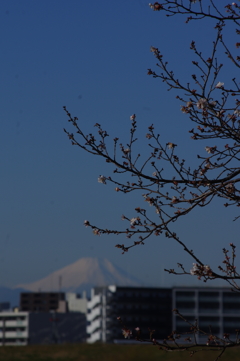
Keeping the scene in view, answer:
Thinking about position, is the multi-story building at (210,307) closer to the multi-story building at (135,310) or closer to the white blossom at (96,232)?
the multi-story building at (135,310)

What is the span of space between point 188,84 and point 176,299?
127 m

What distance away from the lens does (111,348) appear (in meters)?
126

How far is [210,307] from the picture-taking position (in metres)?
131

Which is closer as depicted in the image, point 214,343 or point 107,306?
point 214,343

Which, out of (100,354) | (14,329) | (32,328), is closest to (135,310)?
(100,354)

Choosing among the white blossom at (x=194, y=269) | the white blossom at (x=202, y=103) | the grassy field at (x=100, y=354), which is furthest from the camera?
the grassy field at (x=100, y=354)

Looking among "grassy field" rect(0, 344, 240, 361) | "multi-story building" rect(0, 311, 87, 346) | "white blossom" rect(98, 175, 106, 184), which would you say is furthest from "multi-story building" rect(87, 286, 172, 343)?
"white blossom" rect(98, 175, 106, 184)

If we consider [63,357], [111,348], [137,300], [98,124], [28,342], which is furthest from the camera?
[28,342]

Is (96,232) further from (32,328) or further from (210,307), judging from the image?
(32,328)

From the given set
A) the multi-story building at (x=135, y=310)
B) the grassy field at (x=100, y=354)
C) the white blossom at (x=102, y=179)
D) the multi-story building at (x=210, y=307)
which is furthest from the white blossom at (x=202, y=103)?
the multi-story building at (x=135, y=310)

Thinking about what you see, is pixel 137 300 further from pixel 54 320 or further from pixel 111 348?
pixel 54 320

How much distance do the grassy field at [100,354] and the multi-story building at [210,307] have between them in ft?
28.2

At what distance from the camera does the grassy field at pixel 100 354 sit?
111m

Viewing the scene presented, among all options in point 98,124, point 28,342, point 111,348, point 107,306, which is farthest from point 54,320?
point 98,124
